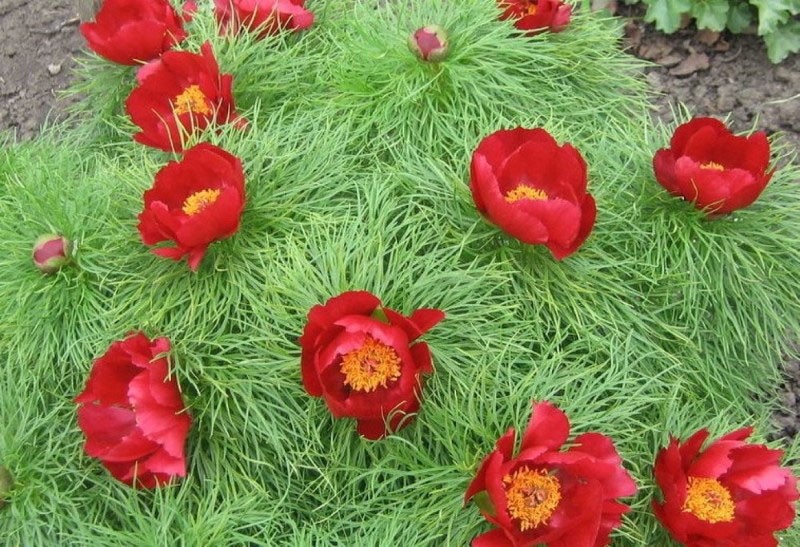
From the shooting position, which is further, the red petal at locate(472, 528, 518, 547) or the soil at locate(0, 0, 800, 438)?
the soil at locate(0, 0, 800, 438)

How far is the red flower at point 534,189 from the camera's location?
89 cm

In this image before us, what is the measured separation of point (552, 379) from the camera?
93 centimetres

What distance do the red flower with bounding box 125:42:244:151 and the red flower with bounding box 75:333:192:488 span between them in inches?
12.6

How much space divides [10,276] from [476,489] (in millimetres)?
652

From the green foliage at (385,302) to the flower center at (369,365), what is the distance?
0.34 ft

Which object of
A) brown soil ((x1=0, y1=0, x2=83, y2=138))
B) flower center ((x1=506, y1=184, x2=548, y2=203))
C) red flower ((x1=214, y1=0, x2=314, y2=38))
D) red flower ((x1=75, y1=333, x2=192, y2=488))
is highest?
flower center ((x1=506, y1=184, x2=548, y2=203))

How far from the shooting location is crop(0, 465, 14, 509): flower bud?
88cm

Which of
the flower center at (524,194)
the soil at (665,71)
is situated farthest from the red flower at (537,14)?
the soil at (665,71)

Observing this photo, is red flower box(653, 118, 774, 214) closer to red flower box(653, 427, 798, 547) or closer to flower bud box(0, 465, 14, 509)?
red flower box(653, 427, 798, 547)

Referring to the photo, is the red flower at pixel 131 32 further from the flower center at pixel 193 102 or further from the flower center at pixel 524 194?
the flower center at pixel 524 194

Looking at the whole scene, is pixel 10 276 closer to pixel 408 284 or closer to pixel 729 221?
pixel 408 284

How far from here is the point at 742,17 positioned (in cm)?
221

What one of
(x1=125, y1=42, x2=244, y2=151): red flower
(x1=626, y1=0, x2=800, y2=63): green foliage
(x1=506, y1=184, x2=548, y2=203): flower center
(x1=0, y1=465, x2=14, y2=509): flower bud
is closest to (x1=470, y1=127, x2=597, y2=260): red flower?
(x1=506, y1=184, x2=548, y2=203): flower center

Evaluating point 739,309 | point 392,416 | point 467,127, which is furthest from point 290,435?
point 739,309
